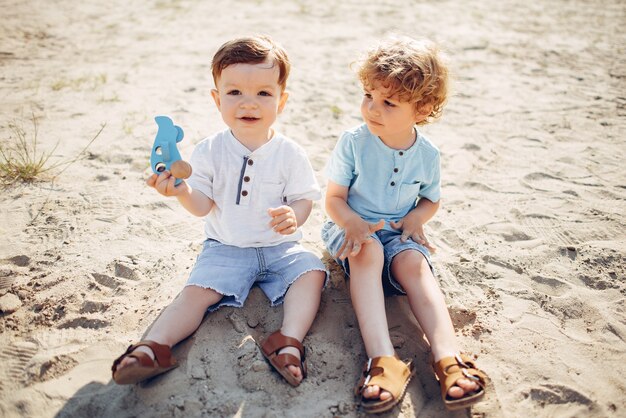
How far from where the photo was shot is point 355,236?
2.16 meters

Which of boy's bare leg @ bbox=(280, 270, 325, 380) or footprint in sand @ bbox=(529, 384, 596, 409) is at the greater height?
boy's bare leg @ bbox=(280, 270, 325, 380)

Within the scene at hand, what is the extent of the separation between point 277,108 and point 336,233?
26.1 inches

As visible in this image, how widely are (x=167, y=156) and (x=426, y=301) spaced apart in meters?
1.23

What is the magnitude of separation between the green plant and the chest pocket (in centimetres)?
214

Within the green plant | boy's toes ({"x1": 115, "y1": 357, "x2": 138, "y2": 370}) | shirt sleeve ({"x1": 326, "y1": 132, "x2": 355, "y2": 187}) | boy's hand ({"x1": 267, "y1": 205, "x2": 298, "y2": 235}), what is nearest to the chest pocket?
shirt sleeve ({"x1": 326, "y1": 132, "x2": 355, "y2": 187})

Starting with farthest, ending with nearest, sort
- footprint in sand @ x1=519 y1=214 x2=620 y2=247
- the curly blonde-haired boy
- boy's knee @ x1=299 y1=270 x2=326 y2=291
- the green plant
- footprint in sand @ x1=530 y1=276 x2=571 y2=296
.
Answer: the green plant → footprint in sand @ x1=519 y1=214 x2=620 y2=247 → footprint in sand @ x1=530 y1=276 x2=571 y2=296 → boy's knee @ x1=299 y1=270 x2=326 y2=291 → the curly blonde-haired boy

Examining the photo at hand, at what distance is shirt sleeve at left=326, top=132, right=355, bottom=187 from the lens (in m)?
2.33

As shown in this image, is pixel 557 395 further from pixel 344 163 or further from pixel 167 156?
pixel 167 156

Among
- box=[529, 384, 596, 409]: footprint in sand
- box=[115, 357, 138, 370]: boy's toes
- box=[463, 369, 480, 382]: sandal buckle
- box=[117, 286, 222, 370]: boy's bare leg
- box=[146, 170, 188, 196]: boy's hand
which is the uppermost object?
box=[146, 170, 188, 196]: boy's hand

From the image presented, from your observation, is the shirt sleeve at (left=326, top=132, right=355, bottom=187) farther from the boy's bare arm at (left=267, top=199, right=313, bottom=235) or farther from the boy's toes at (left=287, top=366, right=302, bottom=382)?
the boy's toes at (left=287, top=366, right=302, bottom=382)

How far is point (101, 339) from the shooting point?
6.79 feet

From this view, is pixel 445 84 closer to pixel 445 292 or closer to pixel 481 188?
pixel 445 292

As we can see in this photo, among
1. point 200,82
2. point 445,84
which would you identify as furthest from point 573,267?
point 200,82

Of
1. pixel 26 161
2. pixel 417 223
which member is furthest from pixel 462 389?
pixel 26 161
